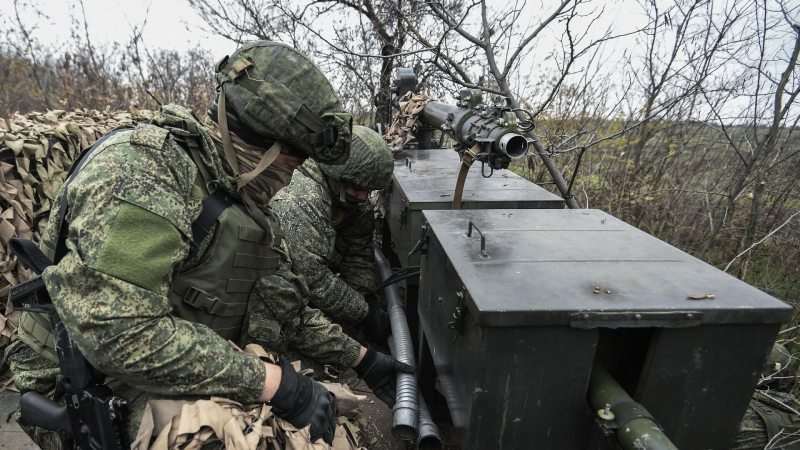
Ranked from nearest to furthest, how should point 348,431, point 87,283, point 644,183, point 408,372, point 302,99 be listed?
point 87,283 < point 302,99 < point 348,431 < point 408,372 < point 644,183

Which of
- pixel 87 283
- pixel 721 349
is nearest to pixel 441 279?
pixel 721 349

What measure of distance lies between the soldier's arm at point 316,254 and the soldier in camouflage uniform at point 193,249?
2.95ft

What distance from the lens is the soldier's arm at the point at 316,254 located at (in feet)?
10.2

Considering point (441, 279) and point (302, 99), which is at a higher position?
point (302, 99)

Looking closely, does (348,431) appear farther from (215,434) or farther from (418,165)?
(418,165)

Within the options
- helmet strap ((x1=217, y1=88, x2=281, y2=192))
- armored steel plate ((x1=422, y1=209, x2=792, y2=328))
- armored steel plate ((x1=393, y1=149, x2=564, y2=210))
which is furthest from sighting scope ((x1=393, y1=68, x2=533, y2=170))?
helmet strap ((x1=217, y1=88, x2=281, y2=192))

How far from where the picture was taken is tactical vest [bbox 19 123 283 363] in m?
1.67

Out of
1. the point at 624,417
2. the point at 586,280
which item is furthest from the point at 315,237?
the point at 624,417

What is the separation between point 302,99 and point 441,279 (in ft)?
2.97

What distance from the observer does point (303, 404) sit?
1807mm

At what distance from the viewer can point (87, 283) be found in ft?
4.43

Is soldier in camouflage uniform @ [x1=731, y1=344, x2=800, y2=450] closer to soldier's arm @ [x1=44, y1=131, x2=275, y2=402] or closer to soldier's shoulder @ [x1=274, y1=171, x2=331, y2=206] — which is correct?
soldier's arm @ [x1=44, y1=131, x2=275, y2=402]

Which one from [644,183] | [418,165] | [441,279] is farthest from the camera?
[644,183]

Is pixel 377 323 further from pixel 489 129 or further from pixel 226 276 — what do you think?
pixel 226 276
